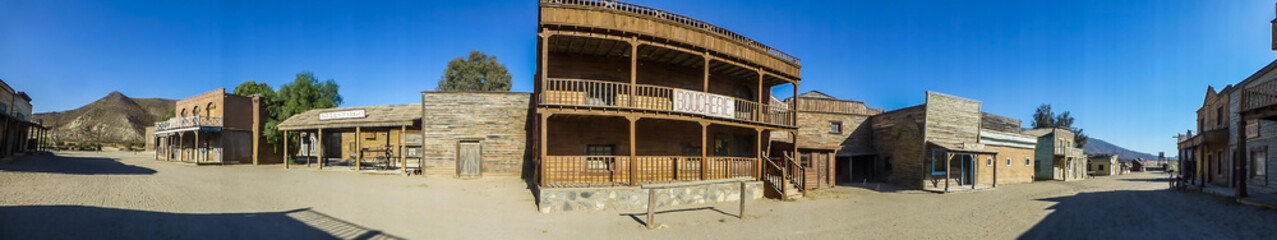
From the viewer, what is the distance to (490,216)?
10945mm

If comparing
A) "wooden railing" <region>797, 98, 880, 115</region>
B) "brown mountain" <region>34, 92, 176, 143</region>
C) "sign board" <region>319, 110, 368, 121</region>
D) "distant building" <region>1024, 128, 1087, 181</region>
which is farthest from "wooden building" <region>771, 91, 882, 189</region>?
"brown mountain" <region>34, 92, 176, 143</region>

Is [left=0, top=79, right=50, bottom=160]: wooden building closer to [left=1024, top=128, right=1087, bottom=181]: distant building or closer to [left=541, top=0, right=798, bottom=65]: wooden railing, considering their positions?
[left=541, top=0, right=798, bottom=65]: wooden railing

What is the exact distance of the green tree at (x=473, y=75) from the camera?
44.9 m

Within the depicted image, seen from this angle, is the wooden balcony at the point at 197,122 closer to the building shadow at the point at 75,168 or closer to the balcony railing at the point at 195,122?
the balcony railing at the point at 195,122

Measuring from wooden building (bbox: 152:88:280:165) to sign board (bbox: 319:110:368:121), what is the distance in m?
10.1

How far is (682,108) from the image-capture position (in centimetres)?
1391

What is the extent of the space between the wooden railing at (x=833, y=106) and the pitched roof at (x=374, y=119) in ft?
64.5

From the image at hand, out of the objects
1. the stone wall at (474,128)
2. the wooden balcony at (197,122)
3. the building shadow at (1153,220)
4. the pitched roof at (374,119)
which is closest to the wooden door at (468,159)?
the stone wall at (474,128)

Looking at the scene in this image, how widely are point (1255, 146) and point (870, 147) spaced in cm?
1307

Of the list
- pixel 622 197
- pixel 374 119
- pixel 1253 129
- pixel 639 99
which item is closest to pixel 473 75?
pixel 374 119

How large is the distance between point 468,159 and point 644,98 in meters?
8.01

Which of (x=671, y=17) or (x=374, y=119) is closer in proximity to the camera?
(x=671, y=17)

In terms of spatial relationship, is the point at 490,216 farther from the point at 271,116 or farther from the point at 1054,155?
the point at 1054,155

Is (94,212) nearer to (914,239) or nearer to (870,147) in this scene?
(914,239)
